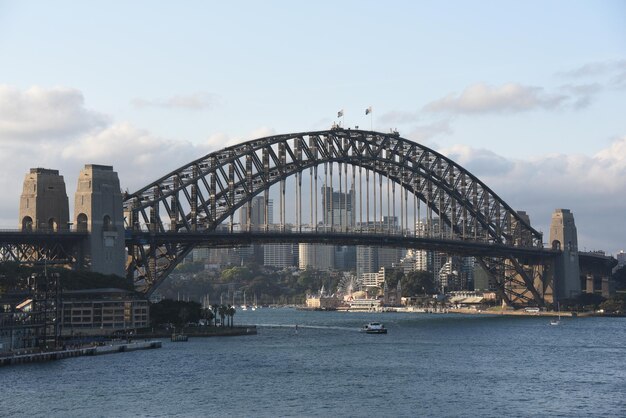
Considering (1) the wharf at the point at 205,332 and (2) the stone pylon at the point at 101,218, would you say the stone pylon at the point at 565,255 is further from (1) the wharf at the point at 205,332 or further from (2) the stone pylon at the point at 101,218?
(2) the stone pylon at the point at 101,218

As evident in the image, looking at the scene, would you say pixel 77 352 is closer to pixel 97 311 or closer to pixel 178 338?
pixel 97 311

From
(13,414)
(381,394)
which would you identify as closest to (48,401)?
(13,414)

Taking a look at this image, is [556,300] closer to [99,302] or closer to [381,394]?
[99,302]

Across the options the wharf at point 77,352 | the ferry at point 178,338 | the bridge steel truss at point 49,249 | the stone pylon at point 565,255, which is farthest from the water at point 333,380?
the stone pylon at point 565,255

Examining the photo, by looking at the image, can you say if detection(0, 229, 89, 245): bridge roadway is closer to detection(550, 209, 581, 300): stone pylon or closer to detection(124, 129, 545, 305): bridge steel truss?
detection(124, 129, 545, 305): bridge steel truss

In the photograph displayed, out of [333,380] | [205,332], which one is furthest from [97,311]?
[333,380]

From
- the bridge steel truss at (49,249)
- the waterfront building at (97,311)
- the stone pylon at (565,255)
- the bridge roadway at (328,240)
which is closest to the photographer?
the waterfront building at (97,311)
